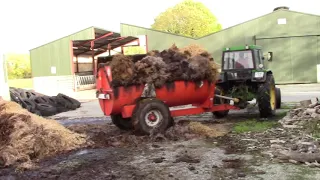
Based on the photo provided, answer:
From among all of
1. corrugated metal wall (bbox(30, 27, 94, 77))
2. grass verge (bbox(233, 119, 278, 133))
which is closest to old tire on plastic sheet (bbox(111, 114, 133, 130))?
grass verge (bbox(233, 119, 278, 133))

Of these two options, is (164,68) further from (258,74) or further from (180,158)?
(258,74)

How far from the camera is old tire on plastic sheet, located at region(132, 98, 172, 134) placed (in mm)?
8469

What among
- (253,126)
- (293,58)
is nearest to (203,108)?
(253,126)

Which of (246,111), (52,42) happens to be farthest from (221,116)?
(52,42)

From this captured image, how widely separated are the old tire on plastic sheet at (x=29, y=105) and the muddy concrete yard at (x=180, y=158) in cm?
619

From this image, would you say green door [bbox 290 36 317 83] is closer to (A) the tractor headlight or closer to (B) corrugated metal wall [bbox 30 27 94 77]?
(B) corrugated metal wall [bbox 30 27 94 77]

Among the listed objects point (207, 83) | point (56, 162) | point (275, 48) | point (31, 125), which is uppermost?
point (275, 48)

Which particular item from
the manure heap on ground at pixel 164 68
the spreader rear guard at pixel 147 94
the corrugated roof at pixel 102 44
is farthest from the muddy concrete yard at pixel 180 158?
the corrugated roof at pixel 102 44

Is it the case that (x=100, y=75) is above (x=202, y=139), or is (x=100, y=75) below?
above

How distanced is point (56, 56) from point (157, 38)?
27.5 ft

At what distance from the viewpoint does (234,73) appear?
1127 centimetres

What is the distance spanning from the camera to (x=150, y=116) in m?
8.64

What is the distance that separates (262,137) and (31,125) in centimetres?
490

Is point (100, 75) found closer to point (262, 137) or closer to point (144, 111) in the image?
point (144, 111)
